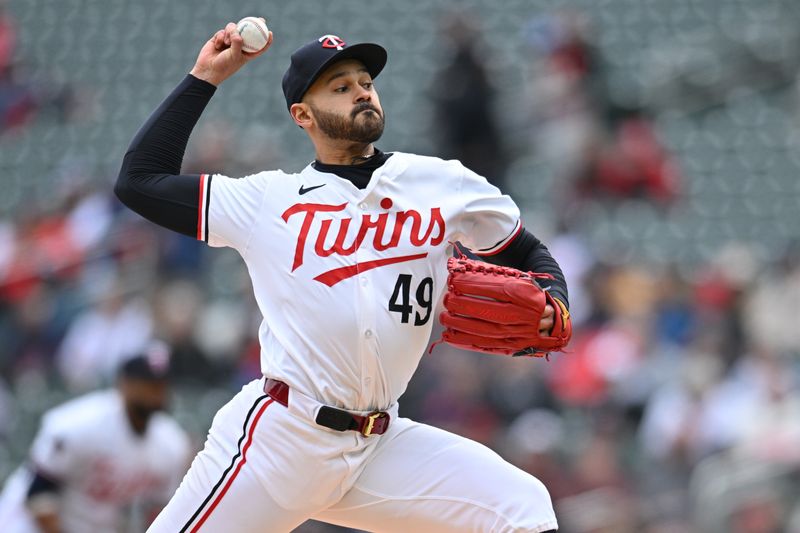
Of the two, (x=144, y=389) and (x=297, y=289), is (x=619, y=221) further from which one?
(x=297, y=289)

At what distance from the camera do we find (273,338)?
12.4ft

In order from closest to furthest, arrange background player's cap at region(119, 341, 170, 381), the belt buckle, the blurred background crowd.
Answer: the belt buckle, background player's cap at region(119, 341, 170, 381), the blurred background crowd

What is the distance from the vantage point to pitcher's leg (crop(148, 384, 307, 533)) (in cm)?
363

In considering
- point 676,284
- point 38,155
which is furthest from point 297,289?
point 38,155

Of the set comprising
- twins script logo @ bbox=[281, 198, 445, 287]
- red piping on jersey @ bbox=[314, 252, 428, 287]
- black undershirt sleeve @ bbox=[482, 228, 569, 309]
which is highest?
twins script logo @ bbox=[281, 198, 445, 287]

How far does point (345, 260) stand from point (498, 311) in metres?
0.47

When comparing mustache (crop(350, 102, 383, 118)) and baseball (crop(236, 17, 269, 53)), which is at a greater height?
baseball (crop(236, 17, 269, 53))

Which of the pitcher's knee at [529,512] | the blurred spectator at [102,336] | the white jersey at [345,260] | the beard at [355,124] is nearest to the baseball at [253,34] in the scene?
the beard at [355,124]

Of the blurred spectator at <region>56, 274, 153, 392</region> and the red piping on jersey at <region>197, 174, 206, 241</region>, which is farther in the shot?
the blurred spectator at <region>56, 274, 153, 392</region>

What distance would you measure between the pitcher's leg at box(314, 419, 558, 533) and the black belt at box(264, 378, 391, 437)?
3.5 inches

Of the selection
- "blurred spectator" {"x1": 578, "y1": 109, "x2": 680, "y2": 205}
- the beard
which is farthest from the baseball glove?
"blurred spectator" {"x1": 578, "y1": 109, "x2": 680, "y2": 205}

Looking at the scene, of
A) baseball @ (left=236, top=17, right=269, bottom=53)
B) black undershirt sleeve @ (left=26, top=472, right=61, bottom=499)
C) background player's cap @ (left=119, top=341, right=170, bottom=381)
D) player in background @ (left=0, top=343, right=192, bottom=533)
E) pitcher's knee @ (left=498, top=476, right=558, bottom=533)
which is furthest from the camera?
background player's cap @ (left=119, top=341, right=170, bottom=381)

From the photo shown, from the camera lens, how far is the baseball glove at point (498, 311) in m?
3.58

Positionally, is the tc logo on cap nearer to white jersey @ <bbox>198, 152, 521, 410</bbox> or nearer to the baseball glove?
white jersey @ <bbox>198, 152, 521, 410</bbox>
